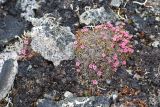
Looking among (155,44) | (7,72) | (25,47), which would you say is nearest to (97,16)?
(155,44)

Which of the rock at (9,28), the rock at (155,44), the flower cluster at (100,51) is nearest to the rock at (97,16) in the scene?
the flower cluster at (100,51)

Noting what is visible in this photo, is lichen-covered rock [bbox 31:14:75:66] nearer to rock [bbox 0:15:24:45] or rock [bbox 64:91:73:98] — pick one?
rock [bbox 0:15:24:45]

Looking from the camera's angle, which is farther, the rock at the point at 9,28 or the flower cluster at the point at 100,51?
the rock at the point at 9,28

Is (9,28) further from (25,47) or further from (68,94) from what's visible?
(68,94)

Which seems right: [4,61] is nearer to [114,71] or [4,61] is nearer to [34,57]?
[34,57]

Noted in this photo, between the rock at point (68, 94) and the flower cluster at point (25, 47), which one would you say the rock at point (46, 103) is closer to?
the rock at point (68, 94)

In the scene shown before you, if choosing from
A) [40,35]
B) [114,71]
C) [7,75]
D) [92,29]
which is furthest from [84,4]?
[7,75]
